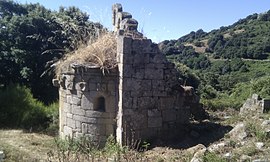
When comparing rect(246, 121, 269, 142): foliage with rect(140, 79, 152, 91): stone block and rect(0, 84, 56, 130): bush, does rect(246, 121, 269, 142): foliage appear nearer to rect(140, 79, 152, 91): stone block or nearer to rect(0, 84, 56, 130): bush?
rect(140, 79, 152, 91): stone block

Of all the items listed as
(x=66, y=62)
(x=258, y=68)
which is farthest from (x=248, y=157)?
(x=258, y=68)

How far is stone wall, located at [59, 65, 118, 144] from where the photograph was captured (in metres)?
8.90

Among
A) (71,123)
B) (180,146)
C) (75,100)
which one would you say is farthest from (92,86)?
(180,146)

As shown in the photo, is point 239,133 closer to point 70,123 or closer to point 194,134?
point 194,134

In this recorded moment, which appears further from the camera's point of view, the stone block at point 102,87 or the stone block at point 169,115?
the stone block at point 169,115

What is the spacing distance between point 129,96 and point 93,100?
3.27ft

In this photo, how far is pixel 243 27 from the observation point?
43469 mm

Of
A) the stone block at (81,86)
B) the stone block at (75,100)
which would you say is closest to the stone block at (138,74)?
the stone block at (81,86)

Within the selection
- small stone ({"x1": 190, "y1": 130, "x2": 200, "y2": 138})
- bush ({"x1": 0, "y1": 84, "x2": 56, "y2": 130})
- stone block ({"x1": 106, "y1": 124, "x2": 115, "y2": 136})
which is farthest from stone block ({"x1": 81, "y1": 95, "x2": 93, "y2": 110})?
bush ({"x1": 0, "y1": 84, "x2": 56, "y2": 130})

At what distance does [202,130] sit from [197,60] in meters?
27.0

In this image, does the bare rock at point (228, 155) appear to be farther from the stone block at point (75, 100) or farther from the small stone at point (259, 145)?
the stone block at point (75, 100)

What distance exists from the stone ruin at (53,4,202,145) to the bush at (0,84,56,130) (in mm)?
4848

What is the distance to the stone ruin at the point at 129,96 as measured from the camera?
8570 mm

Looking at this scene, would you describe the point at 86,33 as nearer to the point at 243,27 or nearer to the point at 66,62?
the point at 66,62
